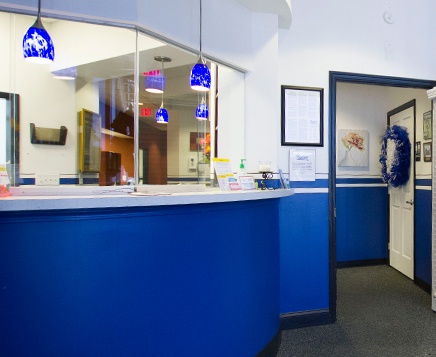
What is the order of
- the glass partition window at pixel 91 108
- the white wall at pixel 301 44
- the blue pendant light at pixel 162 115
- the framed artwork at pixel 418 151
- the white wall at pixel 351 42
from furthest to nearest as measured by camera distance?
the framed artwork at pixel 418 151, the blue pendant light at pixel 162 115, the white wall at pixel 351 42, the glass partition window at pixel 91 108, the white wall at pixel 301 44

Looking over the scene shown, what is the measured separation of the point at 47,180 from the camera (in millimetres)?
3180

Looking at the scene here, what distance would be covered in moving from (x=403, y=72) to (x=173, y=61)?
2.37 m

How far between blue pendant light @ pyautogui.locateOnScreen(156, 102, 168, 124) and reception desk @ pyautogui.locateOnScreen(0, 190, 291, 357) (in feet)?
7.19

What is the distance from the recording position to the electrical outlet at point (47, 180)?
10.3 ft

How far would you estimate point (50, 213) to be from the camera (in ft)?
4.99

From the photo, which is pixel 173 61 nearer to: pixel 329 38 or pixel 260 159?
pixel 260 159

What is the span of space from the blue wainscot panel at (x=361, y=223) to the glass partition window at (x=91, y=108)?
2.48m

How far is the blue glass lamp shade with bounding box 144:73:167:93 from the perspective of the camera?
3.50 m

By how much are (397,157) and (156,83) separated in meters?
3.28

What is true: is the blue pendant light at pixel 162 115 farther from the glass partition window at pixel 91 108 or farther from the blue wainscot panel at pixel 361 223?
the blue wainscot panel at pixel 361 223

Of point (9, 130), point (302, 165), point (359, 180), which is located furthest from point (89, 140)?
point (359, 180)

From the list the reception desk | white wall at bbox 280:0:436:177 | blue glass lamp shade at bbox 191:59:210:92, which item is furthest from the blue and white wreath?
blue glass lamp shade at bbox 191:59:210:92

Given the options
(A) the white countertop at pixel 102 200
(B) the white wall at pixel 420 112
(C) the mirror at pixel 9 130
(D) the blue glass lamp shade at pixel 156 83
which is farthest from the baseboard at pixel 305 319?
(C) the mirror at pixel 9 130

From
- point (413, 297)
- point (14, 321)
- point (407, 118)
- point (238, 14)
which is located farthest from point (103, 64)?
point (413, 297)
